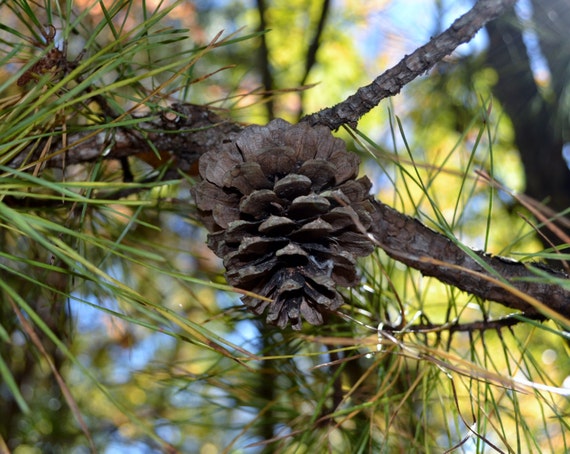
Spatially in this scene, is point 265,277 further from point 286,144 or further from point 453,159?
point 453,159

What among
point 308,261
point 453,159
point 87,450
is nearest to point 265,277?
point 308,261

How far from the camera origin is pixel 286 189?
1.62 ft

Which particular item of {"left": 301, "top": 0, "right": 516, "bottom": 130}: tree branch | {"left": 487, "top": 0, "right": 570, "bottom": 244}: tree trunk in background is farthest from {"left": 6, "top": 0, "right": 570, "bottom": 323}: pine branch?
{"left": 487, "top": 0, "right": 570, "bottom": 244}: tree trunk in background

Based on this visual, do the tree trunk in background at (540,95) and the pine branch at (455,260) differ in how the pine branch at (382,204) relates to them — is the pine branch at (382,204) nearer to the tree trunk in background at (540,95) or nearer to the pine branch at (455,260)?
the pine branch at (455,260)

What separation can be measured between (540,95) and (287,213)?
2.33 feet

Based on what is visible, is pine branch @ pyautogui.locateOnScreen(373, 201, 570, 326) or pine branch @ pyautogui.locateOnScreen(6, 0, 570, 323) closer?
pine branch @ pyautogui.locateOnScreen(6, 0, 570, 323)

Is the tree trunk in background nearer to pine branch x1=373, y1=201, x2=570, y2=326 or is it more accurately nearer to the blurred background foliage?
the blurred background foliage

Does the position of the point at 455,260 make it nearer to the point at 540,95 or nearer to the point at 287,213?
the point at 287,213

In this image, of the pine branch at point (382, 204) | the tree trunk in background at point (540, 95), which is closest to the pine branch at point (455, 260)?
the pine branch at point (382, 204)

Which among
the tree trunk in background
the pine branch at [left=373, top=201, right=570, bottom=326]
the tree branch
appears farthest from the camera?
the tree trunk in background

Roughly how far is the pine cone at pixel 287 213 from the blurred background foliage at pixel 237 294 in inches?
2.5

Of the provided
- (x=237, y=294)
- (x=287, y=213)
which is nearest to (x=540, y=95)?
(x=237, y=294)

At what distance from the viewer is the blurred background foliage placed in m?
0.64

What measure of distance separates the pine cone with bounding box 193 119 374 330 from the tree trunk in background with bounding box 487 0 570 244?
22.8 inches
